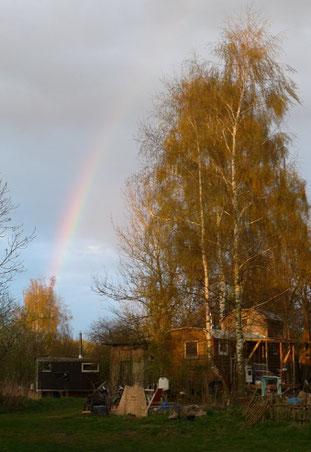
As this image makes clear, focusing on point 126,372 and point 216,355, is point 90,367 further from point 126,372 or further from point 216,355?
point 216,355

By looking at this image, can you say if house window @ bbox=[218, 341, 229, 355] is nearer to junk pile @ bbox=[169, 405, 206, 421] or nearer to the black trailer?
junk pile @ bbox=[169, 405, 206, 421]

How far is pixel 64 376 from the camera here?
109 ft

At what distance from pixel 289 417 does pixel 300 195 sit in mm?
14381

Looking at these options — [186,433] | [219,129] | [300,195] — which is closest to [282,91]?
[219,129]

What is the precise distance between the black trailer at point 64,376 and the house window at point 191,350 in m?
10.3

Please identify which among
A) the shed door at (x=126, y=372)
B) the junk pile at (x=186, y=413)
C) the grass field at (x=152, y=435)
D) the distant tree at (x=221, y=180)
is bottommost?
the grass field at (x=152, y=435)

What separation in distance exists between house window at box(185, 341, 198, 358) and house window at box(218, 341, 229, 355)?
1.05 metres

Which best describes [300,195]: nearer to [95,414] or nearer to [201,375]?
[201,375]

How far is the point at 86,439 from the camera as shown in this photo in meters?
13.0

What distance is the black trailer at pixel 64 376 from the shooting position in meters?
32.9

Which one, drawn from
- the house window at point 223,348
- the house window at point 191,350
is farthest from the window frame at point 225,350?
the house window at point 191,350

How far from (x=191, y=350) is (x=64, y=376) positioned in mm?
11360

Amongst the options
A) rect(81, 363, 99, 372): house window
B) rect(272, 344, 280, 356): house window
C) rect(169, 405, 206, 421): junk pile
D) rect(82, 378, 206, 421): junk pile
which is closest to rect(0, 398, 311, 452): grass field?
rect(169, 405, 206, 421): junk pile

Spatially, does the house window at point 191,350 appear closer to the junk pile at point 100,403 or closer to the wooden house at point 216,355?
the wooden house at point 216,355
